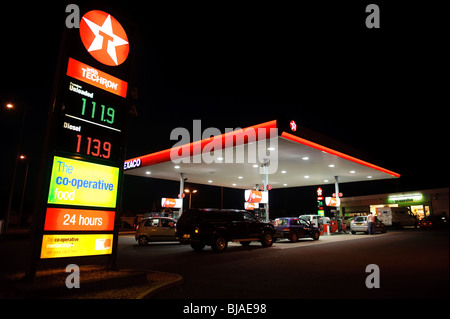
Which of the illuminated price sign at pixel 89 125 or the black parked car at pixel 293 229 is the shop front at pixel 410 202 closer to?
the black parked car at pixel 293 229

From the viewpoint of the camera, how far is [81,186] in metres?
6.56

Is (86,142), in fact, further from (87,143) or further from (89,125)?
(89,125)

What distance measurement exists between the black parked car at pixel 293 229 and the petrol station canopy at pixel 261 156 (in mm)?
4168

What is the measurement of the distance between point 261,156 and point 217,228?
293 inches

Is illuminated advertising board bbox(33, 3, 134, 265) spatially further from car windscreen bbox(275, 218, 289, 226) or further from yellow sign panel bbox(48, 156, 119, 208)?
car windscreen bbox(275, 218, 289, 226)

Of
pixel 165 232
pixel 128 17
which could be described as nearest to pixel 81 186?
pixel 128 17

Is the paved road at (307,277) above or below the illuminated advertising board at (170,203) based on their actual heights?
below

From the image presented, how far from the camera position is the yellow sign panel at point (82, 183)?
6.16 m

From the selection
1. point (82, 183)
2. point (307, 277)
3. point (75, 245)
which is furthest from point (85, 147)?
point (307, 277)

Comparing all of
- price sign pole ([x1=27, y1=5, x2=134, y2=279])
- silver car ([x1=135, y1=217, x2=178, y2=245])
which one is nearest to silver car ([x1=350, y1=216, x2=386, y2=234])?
silver car ([x1=135, y1=217, x2=178, y2=245])

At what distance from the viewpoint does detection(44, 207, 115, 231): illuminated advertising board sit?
6.01 metres

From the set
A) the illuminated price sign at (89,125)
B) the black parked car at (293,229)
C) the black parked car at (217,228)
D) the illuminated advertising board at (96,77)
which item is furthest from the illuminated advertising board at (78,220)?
the black parked car at (293,229)
